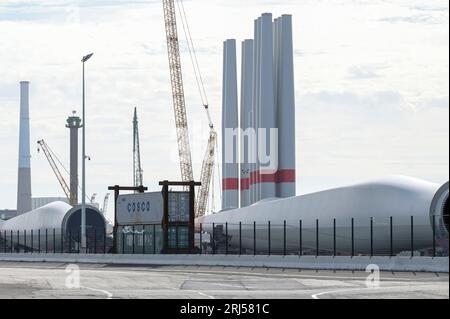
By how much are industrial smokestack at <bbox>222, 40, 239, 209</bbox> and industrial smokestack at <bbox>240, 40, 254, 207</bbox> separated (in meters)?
1.74

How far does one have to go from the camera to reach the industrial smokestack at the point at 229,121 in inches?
5758

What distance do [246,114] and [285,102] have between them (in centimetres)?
1315

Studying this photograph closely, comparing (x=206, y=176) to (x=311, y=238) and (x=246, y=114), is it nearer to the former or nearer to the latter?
(x=246, y=114)

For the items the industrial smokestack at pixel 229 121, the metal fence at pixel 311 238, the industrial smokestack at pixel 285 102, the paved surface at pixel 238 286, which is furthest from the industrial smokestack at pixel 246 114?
the paved surface at pixel 238 286

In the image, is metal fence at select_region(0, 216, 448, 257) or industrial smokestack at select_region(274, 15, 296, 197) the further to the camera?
industrial smokestack at select_region(274, 15, 296, 197)

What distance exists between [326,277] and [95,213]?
190ft

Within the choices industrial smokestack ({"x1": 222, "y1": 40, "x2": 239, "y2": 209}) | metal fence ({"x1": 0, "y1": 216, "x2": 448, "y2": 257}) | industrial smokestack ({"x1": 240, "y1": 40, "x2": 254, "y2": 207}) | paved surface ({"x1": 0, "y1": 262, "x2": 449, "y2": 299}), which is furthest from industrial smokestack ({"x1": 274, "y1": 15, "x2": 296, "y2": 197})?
paved surface ({"x1": 0, "y1": 262, "x2": 449, "y2": 299})

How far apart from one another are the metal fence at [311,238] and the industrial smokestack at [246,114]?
4375cm

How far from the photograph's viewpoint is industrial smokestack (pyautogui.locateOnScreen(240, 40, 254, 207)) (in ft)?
461

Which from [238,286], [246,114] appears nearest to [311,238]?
[238,286]

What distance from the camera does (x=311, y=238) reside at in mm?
72625

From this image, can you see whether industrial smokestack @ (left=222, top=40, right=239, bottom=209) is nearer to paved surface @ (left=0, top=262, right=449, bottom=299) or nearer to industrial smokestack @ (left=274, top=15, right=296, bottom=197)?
industrial smokestack @ (left=274, top=15, right=296, bottom=197)

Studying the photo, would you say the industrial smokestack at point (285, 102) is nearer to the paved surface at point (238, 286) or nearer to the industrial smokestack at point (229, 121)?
the industrial smokestack at point (229, 121)
